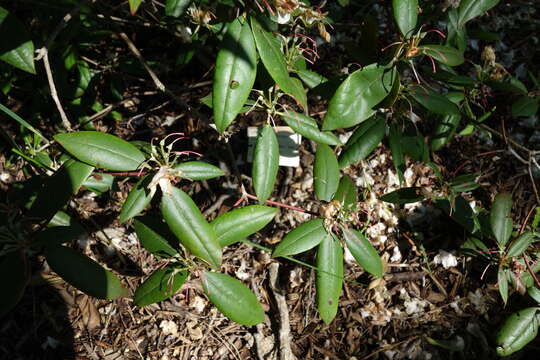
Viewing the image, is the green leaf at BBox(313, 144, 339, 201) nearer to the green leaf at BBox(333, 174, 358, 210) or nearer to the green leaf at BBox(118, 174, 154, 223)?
the green leaf at BBox(333, 174, 358, 210)

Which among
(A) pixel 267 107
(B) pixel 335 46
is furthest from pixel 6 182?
(B) pixel 335 46

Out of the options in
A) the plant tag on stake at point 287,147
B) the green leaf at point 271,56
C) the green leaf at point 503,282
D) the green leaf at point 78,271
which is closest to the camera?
the green leaf at point 271,56

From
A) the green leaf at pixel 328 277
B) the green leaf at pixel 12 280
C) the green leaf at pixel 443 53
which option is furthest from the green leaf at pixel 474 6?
the green leaf at pixel 12 280

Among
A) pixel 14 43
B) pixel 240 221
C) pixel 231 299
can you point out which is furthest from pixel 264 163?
pixel 14 43

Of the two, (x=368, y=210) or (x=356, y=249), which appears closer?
(x=356, y=249)

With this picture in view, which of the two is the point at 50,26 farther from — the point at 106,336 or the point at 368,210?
the point at 368,210

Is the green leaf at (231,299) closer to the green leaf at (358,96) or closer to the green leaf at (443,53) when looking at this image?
the green leaf at (358,96)

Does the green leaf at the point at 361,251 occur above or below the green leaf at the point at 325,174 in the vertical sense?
below
